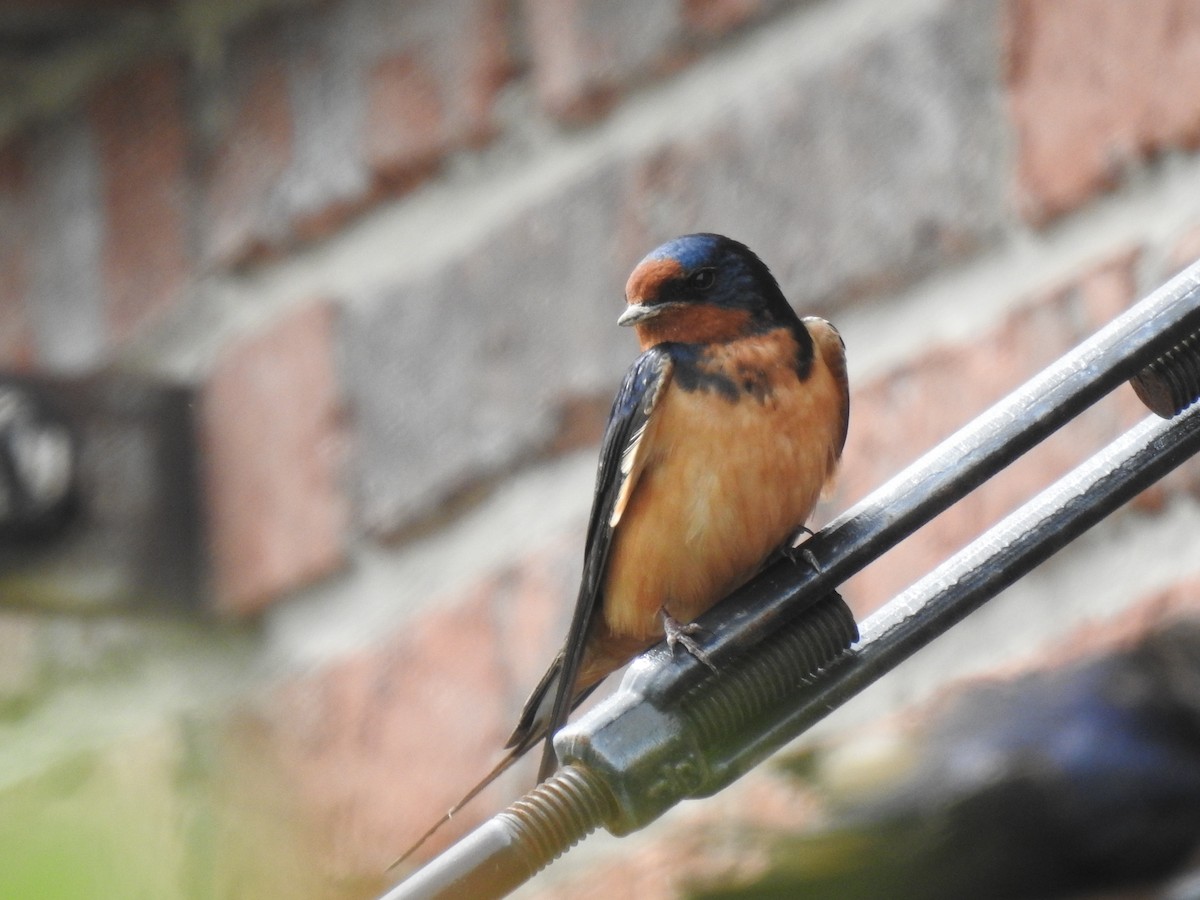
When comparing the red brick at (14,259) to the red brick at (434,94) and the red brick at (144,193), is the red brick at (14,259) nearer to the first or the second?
the red brick at (144,193)

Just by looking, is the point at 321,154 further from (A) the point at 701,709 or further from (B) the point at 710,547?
(A) the point at 701,709

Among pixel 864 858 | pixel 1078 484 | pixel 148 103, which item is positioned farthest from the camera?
pixel 148 103

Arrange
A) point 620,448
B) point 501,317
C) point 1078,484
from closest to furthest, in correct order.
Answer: point 1078,484 → point 620,448 → point 501,317

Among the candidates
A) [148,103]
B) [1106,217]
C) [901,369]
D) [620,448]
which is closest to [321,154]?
[148,103]

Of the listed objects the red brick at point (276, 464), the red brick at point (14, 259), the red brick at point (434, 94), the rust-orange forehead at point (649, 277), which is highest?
the red brick at point (14, 259)

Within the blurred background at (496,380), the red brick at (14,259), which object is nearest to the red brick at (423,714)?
the blurred background at (496,380)

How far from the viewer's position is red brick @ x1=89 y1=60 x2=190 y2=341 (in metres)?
1.69

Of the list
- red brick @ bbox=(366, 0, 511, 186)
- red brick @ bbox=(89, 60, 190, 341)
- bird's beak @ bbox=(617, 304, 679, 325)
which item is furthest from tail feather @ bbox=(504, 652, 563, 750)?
red brick @ bbox=(89, 60, 190, 341)

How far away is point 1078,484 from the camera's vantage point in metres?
0.63

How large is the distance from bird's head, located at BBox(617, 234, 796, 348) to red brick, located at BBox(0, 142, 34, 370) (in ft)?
2.18

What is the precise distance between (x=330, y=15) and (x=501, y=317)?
30cm

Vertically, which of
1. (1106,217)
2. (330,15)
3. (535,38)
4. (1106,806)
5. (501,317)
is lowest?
(1106,806)

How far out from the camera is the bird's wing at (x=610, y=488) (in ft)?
3.80

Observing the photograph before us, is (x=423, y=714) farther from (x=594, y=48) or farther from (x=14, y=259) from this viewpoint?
(x=14, y=259)
